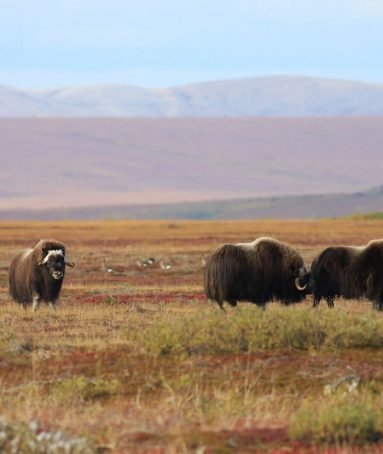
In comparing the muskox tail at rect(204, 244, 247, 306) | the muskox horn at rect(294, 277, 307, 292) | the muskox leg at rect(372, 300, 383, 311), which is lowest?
the muskox leg at rect(372, 300, 383, 311)

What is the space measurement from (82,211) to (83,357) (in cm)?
14382

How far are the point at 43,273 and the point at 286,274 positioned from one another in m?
4.56

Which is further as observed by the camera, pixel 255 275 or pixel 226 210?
pixel 226 210

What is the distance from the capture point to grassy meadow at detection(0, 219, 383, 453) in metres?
9.61

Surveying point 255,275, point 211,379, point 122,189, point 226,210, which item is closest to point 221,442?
point 211,379

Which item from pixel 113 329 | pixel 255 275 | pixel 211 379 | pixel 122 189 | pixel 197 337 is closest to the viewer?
pixel 211 379

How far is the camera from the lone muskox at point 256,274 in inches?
741

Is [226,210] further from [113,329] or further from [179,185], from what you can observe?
[113,329]

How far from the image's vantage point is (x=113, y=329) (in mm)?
17156

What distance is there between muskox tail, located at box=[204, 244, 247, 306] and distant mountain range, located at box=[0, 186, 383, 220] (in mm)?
121404

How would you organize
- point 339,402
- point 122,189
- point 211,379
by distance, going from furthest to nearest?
point 122,189 < point 211,379 < point 339,402

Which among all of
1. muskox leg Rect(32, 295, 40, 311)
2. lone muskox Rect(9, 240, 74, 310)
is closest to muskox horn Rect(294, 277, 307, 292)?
lone muskox Rect(9, 240, 74, 310)

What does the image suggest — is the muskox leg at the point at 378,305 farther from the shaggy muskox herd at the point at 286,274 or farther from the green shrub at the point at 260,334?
A: the green shrub at the point at 260,334

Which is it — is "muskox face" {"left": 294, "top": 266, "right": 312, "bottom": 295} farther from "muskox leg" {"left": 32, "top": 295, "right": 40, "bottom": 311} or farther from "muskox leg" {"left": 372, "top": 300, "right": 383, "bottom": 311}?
"muskox leg" {"left": 32, "top": 295, "right": 40, "bottom": 311}
